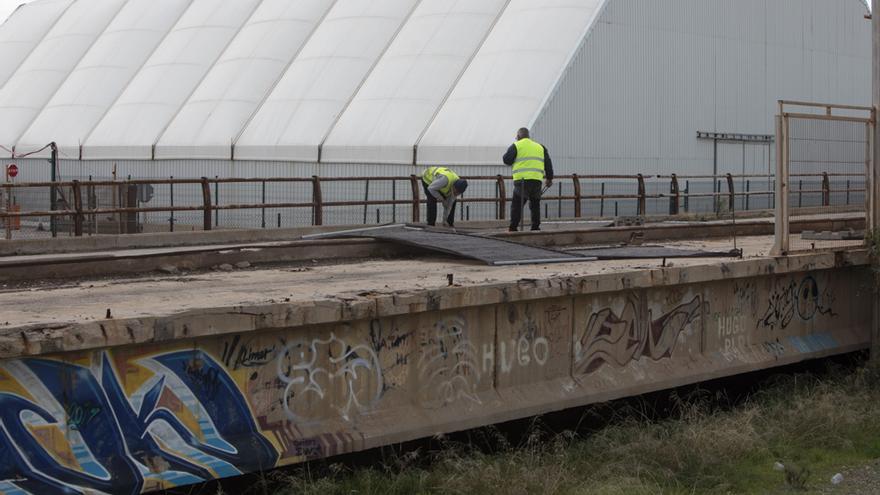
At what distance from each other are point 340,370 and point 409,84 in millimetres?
25584

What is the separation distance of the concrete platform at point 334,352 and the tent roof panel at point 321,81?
72.8 feet

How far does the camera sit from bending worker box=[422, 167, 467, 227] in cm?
1811

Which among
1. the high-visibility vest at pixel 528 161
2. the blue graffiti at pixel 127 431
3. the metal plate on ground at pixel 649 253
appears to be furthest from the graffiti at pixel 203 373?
the high-visibility vest at pixel 528 161

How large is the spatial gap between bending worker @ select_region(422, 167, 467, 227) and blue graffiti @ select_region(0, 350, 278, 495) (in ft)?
36.1

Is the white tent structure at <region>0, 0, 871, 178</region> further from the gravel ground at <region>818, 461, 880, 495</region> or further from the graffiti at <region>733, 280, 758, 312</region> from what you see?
the gravel ground at <region>818, 461, 880, 495</region>

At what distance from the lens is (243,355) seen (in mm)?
7316

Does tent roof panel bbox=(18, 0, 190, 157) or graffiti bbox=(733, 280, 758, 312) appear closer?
graffiti bbox=(733, 280, 758, 312)

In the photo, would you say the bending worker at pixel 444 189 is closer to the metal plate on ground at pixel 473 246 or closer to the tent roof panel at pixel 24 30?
the metal plate on ground at pixel 473 246

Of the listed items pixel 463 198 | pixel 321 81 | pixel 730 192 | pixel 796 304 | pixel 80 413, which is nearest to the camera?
pixel 80 413

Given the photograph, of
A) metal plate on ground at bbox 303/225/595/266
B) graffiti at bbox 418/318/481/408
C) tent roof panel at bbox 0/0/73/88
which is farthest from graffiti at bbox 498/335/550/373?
tent roof panel at bbox 0/0/73/88

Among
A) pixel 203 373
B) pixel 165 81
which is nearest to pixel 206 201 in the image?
pixel 203 373

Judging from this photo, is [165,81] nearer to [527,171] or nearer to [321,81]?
[321,81]

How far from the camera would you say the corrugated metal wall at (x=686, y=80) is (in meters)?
32.0

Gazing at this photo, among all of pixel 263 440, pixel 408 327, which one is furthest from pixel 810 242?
pixel 263 440
